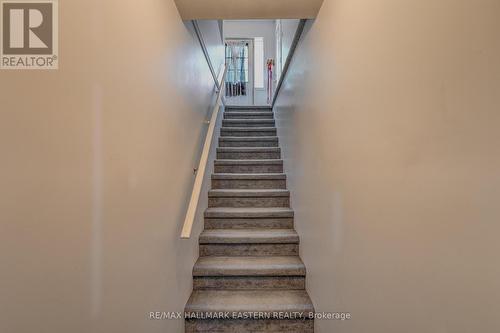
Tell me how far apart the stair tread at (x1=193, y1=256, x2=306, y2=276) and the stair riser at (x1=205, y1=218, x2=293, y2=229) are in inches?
17.8

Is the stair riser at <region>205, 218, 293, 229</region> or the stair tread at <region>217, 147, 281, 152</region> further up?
the stair tread at <region>217, 147, 281, 152</region>

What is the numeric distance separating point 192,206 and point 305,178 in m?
0.98

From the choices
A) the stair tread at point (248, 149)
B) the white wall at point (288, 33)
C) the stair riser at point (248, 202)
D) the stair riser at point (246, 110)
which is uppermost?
the white wall at point (288, 33)

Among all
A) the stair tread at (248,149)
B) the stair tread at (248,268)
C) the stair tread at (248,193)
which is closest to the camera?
the stair tread at (248,268)

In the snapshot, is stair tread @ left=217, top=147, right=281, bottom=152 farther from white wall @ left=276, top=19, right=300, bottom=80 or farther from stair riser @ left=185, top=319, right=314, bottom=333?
stair riser @ left=185, top=319, right=314, bottom=333

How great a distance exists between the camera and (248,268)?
2402 millimetres

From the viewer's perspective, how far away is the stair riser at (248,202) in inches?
→ 126

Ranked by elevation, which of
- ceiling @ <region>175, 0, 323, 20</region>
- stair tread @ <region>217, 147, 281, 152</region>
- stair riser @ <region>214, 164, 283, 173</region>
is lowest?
stair riser @ <region>214, 164, 283, 173</region>

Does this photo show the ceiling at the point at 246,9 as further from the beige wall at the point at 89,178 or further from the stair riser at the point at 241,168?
the stair riser at the point at 241,168

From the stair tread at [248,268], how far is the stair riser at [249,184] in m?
1.06

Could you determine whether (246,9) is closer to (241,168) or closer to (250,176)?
(250,176)

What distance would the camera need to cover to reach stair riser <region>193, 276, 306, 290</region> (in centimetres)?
239

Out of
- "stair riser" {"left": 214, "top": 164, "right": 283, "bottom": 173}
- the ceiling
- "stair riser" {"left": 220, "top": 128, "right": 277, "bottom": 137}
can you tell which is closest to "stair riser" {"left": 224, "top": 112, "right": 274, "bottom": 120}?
"stair riser" {"left": 220, "top": 128, "right": 277, "bottom": 137}

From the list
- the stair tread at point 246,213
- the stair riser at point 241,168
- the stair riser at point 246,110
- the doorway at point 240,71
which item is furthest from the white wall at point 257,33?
the stair tread at point 246,213
